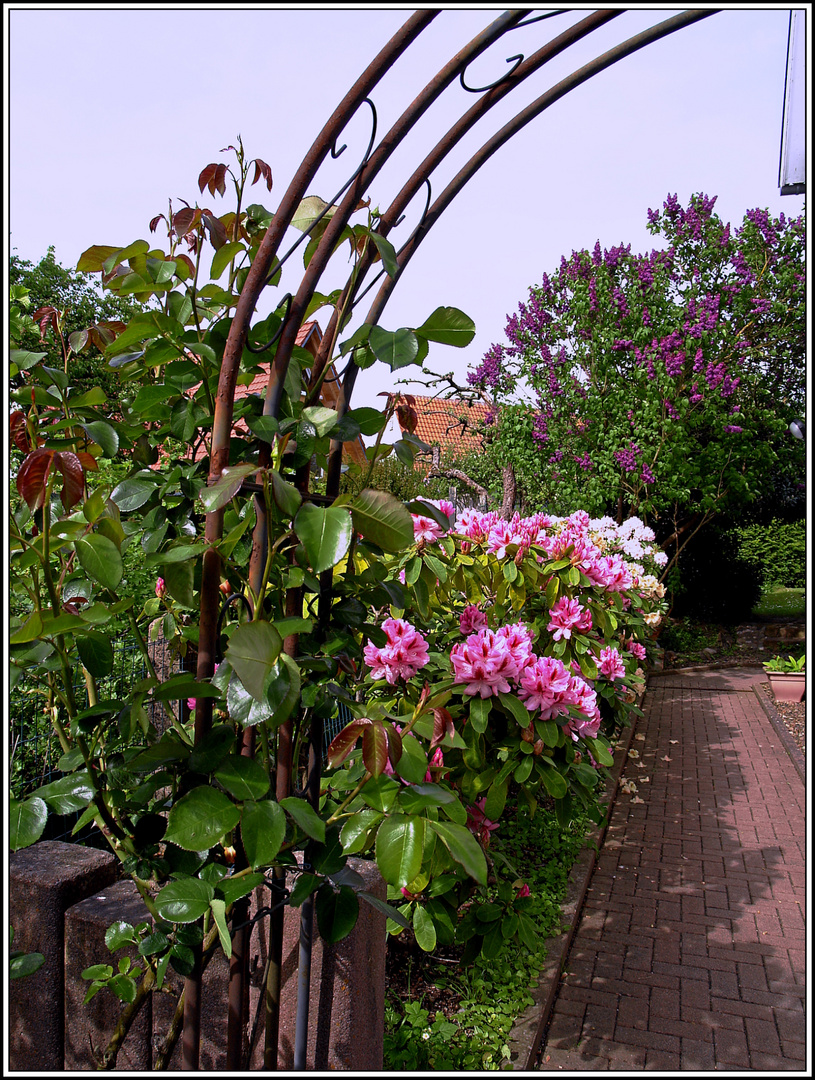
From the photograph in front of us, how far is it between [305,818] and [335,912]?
20 centimetres

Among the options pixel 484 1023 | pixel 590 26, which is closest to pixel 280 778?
pixel 590 26

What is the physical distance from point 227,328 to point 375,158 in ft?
1.17

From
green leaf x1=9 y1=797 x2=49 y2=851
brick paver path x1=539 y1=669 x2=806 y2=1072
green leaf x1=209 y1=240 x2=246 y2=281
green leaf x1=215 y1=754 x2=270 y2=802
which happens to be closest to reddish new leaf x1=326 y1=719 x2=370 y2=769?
green leaf x1=215 y1=754 x2=270 y2=802

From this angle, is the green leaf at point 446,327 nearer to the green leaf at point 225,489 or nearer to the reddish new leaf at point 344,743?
the green leaf at point 225,489

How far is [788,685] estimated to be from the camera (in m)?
7.58

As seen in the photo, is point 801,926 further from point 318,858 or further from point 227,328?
point 227,328

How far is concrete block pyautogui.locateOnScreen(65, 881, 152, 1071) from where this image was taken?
152 cm

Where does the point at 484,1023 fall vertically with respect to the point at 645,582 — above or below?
below

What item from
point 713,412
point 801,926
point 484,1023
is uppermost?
point 713,412

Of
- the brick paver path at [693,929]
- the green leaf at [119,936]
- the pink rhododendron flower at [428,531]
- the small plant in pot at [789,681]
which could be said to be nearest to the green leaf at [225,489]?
the green leaf at [119,936]

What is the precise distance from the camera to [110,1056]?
131 centimetres

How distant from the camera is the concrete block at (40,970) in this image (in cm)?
156

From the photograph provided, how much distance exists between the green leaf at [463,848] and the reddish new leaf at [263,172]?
1.13 m

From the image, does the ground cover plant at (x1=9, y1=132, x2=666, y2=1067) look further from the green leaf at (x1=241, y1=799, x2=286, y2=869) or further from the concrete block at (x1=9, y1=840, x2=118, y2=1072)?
the concrete block at (x1=9, y1=840, x2=118, y2=1072)
